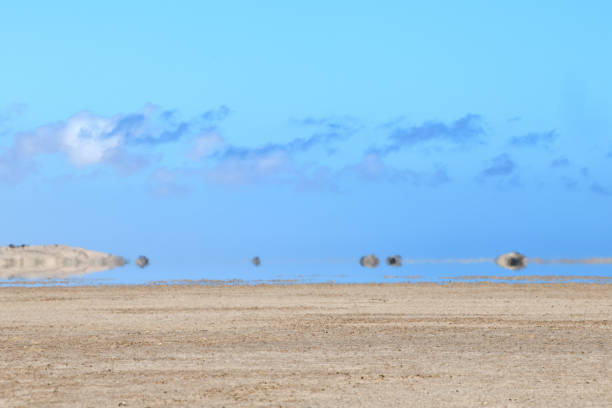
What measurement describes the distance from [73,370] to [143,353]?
255 cm

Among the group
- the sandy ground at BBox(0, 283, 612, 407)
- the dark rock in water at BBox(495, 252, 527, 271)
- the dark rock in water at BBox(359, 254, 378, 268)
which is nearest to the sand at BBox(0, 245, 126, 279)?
the dark rock in water at BBox(359, 254, 378, 268)

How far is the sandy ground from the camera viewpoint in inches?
557

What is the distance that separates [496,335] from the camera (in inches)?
890

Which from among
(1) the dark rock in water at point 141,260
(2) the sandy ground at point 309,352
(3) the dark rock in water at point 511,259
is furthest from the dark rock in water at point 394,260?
(2) the sandy ground at point 309,352

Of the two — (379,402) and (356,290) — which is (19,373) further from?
(356,290)

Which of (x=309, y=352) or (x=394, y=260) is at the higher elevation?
(x=394, y=260)

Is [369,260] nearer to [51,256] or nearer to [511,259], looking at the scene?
[511,259]

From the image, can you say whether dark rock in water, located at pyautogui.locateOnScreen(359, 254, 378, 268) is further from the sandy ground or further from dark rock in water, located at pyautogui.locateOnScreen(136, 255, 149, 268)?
the sandy ground

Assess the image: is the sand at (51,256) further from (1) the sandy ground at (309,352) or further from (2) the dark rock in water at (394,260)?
(1) the sandy ground at (309,352)

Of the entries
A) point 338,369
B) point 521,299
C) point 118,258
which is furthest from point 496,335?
point 118,258

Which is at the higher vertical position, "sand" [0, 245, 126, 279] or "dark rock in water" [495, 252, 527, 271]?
"sand" [0, 245, 126, 279]

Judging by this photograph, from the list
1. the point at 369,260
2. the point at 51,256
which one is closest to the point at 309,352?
the point at 369,260

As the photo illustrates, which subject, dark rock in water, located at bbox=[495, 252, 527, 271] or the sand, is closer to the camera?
dark rock in water, located at bbox=[495, 252, 527, 271]

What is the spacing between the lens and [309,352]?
19234 millimetres
